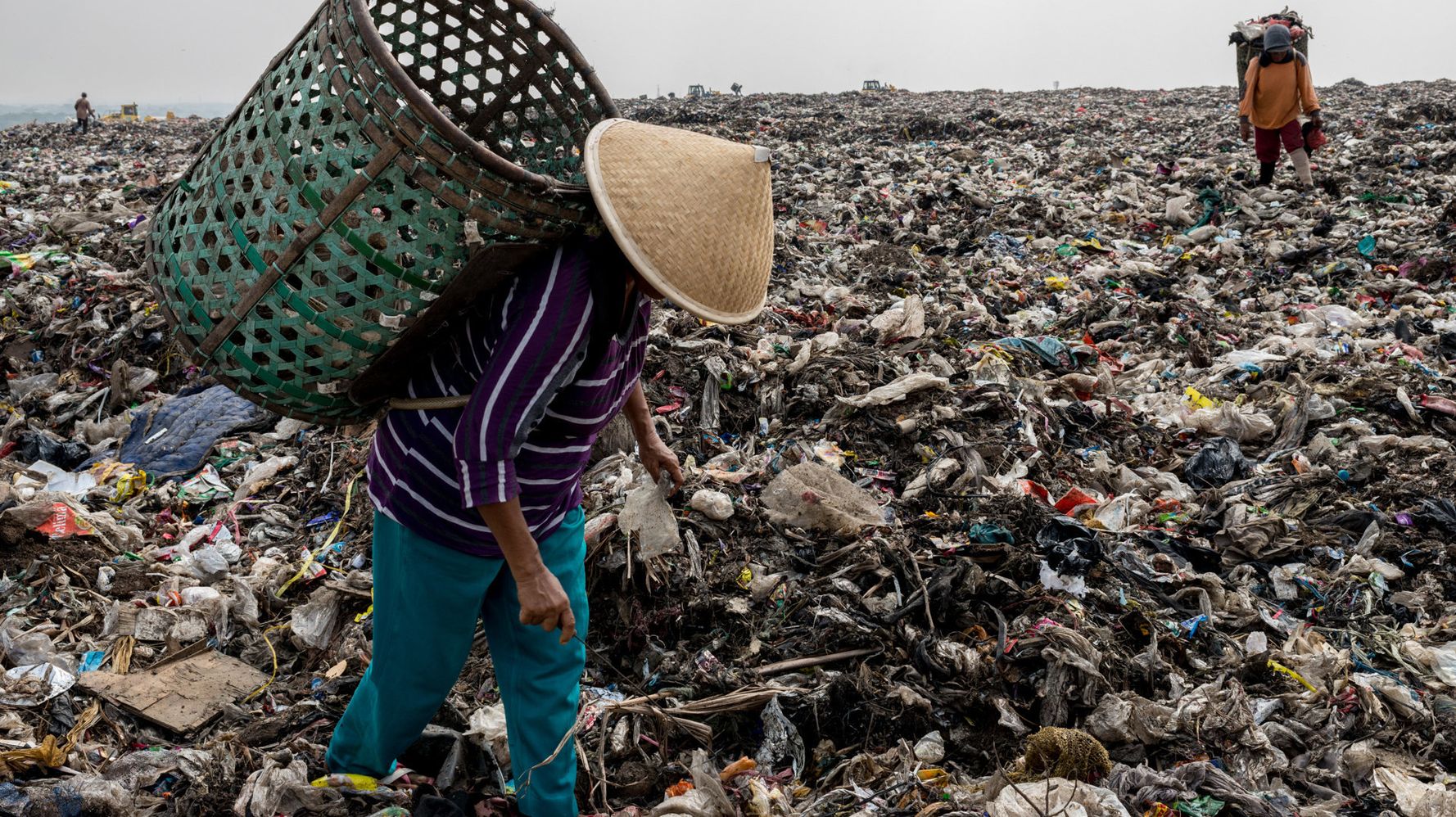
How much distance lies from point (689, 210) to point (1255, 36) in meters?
10.1

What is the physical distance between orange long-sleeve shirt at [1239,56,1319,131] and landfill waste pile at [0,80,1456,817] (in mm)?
1836

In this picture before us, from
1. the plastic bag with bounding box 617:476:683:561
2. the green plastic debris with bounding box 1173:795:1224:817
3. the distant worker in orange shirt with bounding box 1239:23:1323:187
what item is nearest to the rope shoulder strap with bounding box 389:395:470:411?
the plastic bag with bounding box 617:476:683:561

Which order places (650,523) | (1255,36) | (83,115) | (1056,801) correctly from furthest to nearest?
(83,115) < (1255,36) < (650,523) < (1056,801)

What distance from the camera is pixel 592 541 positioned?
3230mm

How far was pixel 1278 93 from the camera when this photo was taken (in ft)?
26.8

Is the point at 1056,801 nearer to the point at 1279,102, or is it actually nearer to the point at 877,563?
the point at 877,563

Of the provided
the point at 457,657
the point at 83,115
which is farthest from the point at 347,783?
the point at 83,115

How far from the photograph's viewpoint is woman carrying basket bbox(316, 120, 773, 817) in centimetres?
159

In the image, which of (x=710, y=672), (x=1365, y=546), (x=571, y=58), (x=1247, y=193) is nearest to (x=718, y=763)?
(x=710, y=672)

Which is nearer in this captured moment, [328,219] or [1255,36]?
[328,219]

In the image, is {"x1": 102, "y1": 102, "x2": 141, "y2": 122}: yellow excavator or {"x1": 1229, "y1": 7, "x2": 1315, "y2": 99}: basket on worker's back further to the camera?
{"x1": 102, "y1": 102, "x2": 141, "y2": 122}: yellow excavator

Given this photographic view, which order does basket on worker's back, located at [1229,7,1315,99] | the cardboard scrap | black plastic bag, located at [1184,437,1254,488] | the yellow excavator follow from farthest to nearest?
1. the yellow excavator
2. basket on worker's back, located at [1229,7,1315,99]
3. black plastic bag, located at [1184,437,1254,488]
4. the cardboard scrap

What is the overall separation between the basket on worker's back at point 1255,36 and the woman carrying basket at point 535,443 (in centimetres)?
925

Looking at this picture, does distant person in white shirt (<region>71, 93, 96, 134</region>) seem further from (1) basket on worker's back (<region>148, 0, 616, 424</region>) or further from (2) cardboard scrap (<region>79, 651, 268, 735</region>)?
(1) basket on worker's back (<region>148, 0, 616, 424</region>)
